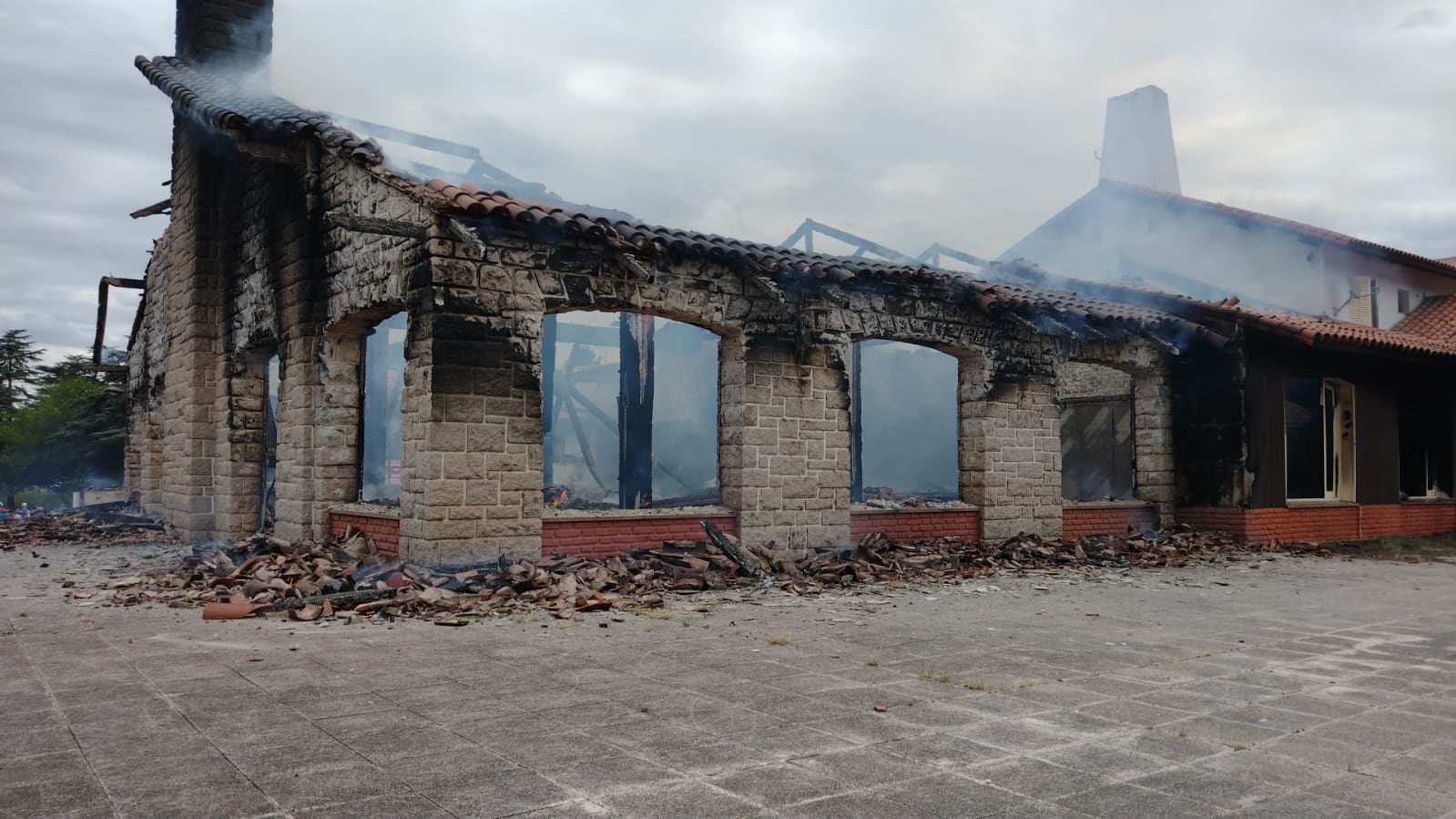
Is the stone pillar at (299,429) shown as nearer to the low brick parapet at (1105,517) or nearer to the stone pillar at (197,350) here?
the stone pillar at (197,350)

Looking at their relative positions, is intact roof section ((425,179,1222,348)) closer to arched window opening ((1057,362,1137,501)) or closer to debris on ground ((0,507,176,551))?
arched window opening ((1057,362,1137,501))

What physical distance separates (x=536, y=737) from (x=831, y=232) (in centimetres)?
1366

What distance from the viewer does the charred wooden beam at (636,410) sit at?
1218 centimetres

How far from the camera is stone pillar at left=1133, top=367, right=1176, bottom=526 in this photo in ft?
46.5

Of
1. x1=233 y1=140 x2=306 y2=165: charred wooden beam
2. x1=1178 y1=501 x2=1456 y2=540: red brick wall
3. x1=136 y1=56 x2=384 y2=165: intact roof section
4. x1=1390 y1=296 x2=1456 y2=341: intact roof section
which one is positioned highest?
x1=136 y1=56 x2=384 y2=165: intact roof section

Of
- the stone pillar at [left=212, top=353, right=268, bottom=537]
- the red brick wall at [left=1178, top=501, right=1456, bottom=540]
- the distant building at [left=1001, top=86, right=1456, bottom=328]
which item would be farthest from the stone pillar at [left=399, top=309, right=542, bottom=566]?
the distant building at [left=1001, top=86, right=1456, bottom=328]

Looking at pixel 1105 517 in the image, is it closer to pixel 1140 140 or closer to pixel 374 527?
pixel 374 527

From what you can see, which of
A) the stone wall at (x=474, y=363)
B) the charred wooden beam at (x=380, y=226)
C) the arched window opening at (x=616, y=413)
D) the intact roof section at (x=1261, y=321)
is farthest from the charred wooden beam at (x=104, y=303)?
the intact roof section at (x=1261, y=321)

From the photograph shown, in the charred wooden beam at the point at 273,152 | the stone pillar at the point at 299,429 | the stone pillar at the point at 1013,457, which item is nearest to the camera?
the charred wooden beam at the point at 273,152

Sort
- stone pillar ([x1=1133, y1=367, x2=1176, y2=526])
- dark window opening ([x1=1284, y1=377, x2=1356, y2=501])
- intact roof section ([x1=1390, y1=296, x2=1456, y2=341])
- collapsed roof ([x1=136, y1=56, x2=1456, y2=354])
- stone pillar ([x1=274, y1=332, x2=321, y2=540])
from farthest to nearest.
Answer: intact roof section ([x1=1390, y1=296, x2=1456, y2=341]), dark window opening ([x1=1284, y1=377, x2=1356, y2=501]), stone pillar ([x1=1133, y1=367, x2=1176, y2=526]), stone pillar ([x1=274, y1=332, x2=321, y2=540]), collapsed roof ([x1=136, y1=56, x2=1456, y2=354])

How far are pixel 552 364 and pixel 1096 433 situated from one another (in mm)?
8774

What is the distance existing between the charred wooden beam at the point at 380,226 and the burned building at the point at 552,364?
0.03m

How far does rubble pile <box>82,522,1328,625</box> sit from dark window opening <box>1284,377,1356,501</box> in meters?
4.87

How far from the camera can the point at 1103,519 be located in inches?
535
